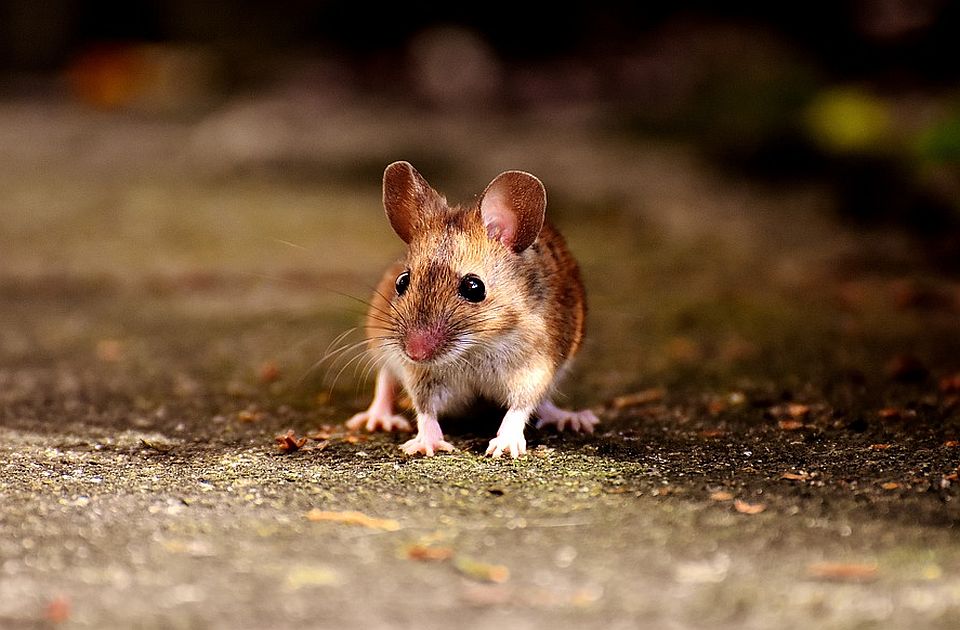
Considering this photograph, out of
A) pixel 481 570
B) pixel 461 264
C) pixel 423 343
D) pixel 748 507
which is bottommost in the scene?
pixel 481 570

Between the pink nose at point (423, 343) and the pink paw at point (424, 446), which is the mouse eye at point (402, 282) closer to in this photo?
the pink nose at point (423, 343)

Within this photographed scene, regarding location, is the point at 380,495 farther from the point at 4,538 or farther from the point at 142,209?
the point at 142,209

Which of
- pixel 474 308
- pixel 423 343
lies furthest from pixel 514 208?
pixel 423 343

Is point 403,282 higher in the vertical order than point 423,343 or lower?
higher

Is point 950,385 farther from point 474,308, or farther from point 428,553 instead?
point 428,553

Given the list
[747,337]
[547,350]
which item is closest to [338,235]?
[747,337]

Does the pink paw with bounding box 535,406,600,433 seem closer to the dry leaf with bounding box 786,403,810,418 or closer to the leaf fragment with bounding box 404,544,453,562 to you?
the dry leaf with bounding box 786,403,810,418
